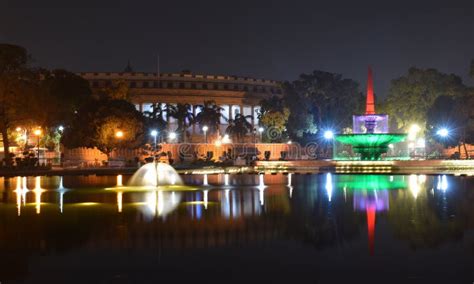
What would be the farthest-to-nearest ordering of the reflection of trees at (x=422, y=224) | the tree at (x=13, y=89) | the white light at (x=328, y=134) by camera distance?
the white light at (x=328, y=134), the tree at (x=13, y=89), the reflection of trees at (x=422, y=224)

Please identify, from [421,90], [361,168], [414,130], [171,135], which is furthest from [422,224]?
[171,135]

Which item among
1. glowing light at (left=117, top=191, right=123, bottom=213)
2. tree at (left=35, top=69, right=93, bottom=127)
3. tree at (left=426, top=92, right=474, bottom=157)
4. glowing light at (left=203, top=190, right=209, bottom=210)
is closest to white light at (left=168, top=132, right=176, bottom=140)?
tree at (left=35, top=69, right=93, bottom=127)

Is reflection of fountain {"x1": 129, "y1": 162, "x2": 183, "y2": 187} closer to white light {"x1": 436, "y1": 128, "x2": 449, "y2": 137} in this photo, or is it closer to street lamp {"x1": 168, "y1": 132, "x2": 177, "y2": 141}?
white light {"x1": 436, "y1": 128, "x2": 449, "y2": 137}

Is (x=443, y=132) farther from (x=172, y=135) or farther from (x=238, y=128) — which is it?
(x=172, y=135)

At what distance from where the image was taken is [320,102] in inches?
3044

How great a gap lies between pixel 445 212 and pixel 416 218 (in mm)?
1694

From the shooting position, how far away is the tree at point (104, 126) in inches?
2371

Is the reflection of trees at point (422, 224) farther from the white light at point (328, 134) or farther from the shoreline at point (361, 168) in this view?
the white light at point (328, 134)

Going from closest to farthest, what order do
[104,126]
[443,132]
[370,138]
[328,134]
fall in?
[370,138] < [104,126] < [443,132] < [328,134]

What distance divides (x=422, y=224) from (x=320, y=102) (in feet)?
209

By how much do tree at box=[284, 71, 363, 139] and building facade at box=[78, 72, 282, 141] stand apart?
37566 millimetres

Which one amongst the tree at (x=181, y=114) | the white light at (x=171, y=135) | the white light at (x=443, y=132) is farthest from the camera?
the white light at (x=171, y=135)

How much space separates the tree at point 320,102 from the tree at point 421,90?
5.79 metres

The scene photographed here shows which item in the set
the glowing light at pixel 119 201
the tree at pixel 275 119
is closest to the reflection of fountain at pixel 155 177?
the glowing light at pixel 119 201
